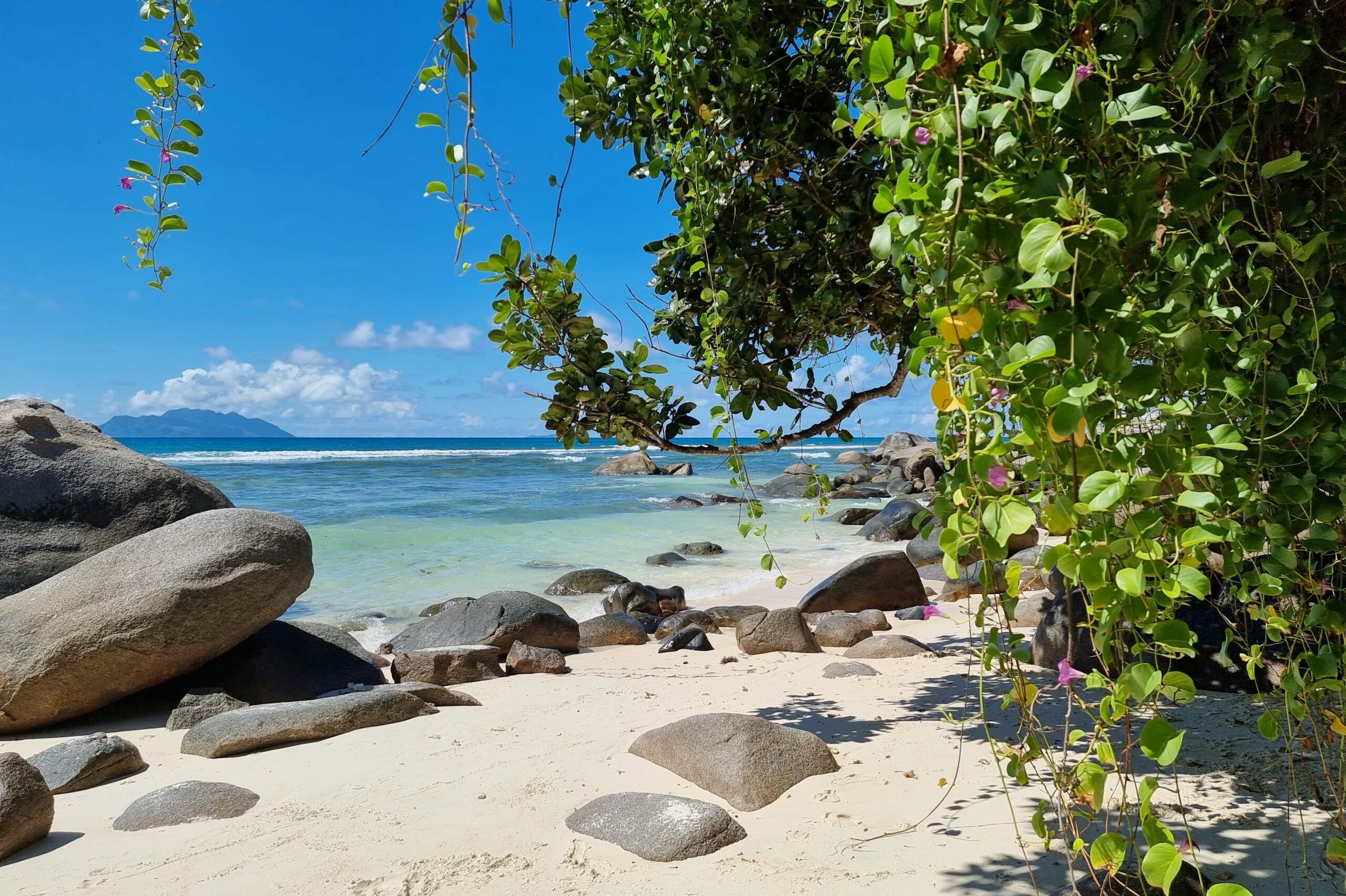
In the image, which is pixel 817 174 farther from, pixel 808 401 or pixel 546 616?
pixel 546 616

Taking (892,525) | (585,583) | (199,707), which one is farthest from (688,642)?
(892,525)

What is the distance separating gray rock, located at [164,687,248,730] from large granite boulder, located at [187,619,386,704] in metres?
0.24

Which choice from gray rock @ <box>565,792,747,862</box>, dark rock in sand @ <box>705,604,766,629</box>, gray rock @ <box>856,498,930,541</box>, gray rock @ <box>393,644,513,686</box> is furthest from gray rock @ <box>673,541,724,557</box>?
gray rock @ <box>565,792,747,862</box>

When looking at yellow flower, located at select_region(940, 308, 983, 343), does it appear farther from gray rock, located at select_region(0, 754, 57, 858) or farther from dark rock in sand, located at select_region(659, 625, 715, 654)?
dark rock in sand, located at select_region(659, 625, 715, 654)

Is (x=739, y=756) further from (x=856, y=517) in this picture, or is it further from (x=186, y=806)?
(x=856, y=517)

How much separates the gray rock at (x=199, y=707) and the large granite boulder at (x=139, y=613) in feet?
0.88

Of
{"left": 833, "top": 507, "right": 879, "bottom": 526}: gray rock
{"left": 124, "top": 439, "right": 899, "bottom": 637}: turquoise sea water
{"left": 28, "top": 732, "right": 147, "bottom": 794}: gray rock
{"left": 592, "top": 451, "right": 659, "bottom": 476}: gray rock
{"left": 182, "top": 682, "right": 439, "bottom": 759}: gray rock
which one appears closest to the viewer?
{"left": 28, "top": 732, "right": 147, "bottom": 794}: gray rock

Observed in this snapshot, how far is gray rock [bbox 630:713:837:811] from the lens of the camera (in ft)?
10.4

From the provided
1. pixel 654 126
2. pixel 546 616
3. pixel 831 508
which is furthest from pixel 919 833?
pixel 831 508

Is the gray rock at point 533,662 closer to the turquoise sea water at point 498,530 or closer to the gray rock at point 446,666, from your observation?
the gray rock at point 446,666

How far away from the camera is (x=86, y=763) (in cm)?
394

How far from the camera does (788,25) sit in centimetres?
338

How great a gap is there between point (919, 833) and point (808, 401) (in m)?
1.90

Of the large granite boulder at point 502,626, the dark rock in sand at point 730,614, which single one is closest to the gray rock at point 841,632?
the dark rock in sand at point 730,614
